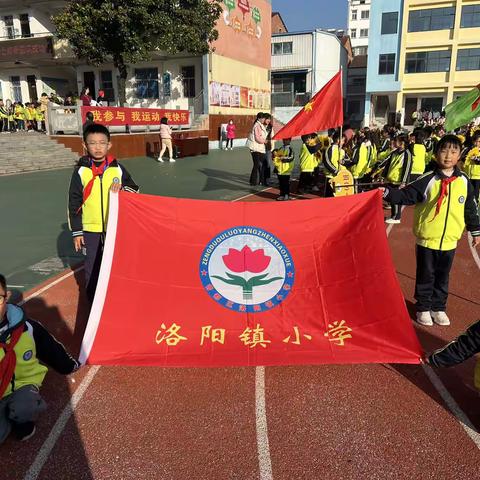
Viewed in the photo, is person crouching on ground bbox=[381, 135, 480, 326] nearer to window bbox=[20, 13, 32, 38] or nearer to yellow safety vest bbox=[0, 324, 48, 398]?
yellow safety vest bbox=[0, 324, 48, 398]

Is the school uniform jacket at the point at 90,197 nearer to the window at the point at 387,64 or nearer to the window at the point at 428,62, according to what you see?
the window at the point at 428,62

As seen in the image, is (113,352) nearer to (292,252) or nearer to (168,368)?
(168,368)

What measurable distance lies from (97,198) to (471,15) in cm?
4440

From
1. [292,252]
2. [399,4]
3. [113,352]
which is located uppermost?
[399,4]

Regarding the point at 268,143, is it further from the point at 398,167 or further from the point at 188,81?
the point at 188,81

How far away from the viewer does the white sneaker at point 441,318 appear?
4414 mm

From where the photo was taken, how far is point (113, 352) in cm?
349

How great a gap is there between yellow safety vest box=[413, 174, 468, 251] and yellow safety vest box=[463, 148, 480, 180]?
584 centimetres

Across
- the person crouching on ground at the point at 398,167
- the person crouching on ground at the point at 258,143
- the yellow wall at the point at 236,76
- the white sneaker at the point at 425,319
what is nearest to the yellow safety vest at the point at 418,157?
the person crouching on ground at the point at 398,167

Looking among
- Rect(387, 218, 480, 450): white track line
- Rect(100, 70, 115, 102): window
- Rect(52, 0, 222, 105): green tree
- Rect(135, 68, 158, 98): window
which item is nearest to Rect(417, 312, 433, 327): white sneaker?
Rect(387, 218, 480, 450): white track line

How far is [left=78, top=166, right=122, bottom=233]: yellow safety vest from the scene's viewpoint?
13.6ft

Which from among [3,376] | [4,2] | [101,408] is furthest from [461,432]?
[4,2]

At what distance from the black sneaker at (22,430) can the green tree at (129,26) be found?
21.6 meters

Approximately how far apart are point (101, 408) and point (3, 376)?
0.75m
